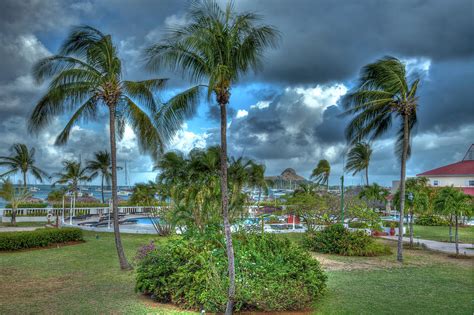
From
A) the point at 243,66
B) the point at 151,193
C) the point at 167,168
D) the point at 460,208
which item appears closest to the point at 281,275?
the point at 243,66

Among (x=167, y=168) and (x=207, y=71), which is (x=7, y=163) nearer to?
(x=167, y=168)

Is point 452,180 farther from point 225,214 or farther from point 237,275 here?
point 225,214

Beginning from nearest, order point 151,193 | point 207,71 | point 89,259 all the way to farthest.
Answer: point 207,71 < point 89,259 < point 151,193

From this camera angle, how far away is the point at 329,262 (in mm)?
13242

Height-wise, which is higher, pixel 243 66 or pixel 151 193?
pixel 243 66

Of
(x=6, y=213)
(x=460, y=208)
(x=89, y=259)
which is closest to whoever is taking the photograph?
(x=89, y=259)

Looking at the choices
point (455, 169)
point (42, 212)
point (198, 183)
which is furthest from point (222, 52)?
point (455, 169)

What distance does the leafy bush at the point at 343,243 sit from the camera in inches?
591

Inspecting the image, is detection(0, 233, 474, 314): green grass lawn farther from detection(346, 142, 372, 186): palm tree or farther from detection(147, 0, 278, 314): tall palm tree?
detection(346, 142, 372, 186): palm tree

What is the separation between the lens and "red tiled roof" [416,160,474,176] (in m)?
41.7

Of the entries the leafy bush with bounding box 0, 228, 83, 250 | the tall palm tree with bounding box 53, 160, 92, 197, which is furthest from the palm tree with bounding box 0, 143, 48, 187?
the leafy bush with bounding box 0, 228, 83, 250

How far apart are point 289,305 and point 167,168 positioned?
1288 centimetres

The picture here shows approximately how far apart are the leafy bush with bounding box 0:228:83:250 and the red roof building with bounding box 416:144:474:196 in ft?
120

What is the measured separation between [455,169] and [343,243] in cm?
3419
